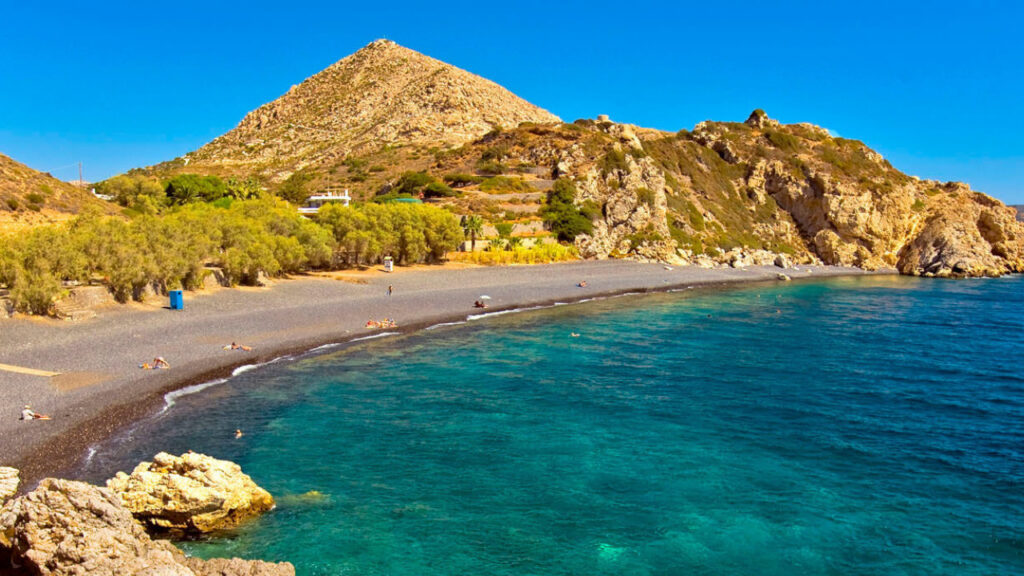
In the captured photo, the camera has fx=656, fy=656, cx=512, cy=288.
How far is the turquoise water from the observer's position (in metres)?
12.2

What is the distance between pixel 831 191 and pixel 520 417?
89.1m

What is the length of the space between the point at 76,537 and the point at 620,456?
12.0m

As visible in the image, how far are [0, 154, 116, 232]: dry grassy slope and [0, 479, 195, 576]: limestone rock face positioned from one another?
137ft

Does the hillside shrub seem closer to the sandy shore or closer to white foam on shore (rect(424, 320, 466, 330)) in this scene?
the sandy shore

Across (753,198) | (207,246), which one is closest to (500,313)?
(207,246)

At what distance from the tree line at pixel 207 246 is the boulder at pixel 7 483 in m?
16.7

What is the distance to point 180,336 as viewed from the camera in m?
27.4

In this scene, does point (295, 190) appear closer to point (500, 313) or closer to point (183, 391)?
point (500, 313)

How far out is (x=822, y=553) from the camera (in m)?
12.2

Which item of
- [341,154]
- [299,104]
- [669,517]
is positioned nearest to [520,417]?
[669,517]

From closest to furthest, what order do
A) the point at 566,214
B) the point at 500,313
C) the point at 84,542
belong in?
the point at 84,542
the point at 500,313
the point at 566,214

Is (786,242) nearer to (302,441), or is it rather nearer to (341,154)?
(341,154)

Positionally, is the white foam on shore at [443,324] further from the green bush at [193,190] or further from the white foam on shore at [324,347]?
the green bush at [193,190]

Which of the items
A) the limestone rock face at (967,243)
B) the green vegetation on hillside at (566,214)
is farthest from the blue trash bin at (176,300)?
the limestone rock face at (967,243)
